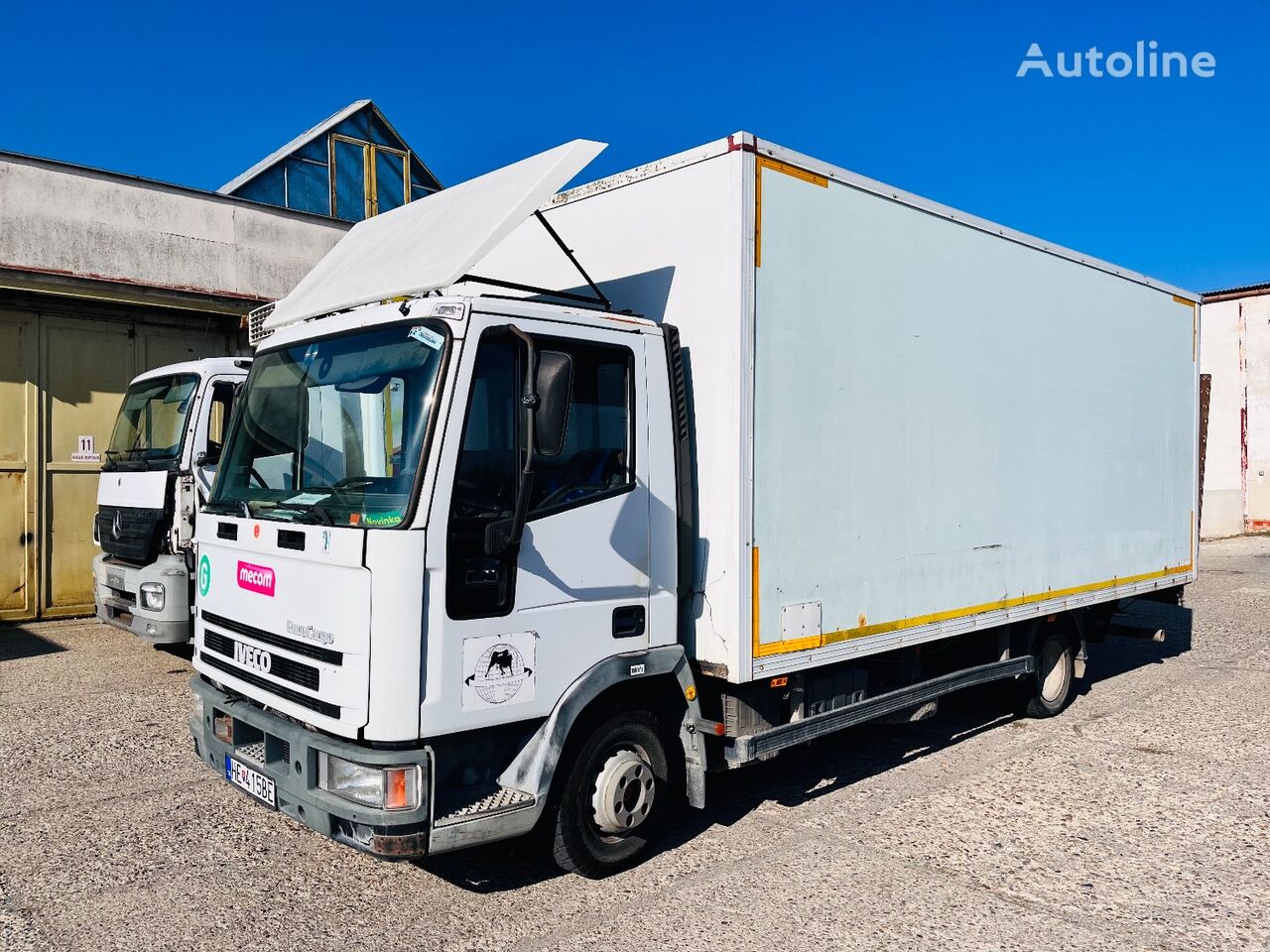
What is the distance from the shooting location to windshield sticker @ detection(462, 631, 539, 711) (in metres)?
3.88

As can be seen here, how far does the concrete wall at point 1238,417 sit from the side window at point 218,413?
85.9 feet

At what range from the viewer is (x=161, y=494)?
820 centimetres

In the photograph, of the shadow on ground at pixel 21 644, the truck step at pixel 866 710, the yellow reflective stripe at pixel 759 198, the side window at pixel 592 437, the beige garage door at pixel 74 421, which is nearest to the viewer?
the side window at pixel 592 437

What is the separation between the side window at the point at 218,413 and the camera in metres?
8.31

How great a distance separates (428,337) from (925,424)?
2.96 meters

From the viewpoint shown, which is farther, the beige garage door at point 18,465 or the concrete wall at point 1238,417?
the concrete wall at point 1238,417

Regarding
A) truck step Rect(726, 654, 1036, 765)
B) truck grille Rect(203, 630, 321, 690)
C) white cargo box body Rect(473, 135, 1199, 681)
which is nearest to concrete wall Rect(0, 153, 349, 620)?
white cargo box body Rect(473, 135, 1199, 681)

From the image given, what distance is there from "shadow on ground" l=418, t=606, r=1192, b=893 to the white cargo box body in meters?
1.10

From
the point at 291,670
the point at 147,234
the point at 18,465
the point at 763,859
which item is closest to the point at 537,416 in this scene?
the point at 291,670

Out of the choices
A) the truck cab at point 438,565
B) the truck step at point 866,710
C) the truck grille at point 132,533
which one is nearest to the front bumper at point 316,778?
the truck cab at point 438,565

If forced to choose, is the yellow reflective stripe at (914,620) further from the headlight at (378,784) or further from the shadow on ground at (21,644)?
the shadow on ground at (21,644)

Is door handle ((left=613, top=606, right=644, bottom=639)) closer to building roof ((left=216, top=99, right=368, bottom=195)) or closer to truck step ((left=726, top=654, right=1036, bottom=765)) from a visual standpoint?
truck step ((left=726, top=654, right=1036, bottom=765))

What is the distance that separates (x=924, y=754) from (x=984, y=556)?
1.48 m

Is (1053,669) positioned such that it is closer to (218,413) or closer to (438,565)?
(438,565)
